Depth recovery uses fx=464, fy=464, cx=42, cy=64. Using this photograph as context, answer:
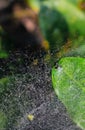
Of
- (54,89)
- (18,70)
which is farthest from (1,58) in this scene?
(54,89)

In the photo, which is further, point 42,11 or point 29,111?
point 29,111

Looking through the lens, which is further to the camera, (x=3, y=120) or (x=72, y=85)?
(x=3, y=120)

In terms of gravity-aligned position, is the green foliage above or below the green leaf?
below

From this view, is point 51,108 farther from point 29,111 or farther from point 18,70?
point 18,70

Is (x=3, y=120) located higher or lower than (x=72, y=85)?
lower

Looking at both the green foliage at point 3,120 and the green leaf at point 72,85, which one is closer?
the green leaf at point 72,85

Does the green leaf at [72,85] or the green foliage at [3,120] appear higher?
the green leaf at [72,85]

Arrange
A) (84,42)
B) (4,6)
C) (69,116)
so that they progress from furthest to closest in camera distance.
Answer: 1. (69,116)
2. (84,42)
3. (4,6)

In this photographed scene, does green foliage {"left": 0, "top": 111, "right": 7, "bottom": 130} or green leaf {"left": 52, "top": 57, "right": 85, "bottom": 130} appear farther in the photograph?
Answer: green foliage {"left": 0, "top": 111, "right": 7, "bottom": 130}
